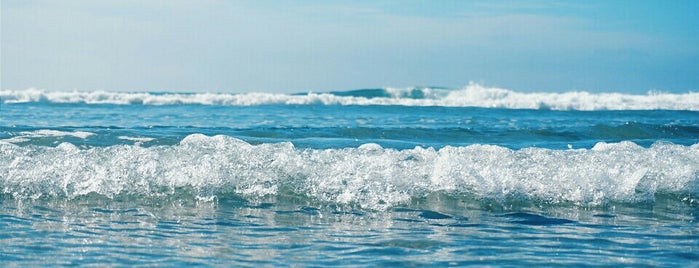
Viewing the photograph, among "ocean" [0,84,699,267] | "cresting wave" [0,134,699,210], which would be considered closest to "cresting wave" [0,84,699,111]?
"ocean" [0,84,699,267]

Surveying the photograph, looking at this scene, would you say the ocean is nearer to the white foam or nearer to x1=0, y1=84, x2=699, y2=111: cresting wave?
the white foam

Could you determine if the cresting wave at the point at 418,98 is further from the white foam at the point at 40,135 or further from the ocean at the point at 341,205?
the ocean at the point at 341,205

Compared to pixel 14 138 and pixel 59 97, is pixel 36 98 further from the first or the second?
pixel 14 138

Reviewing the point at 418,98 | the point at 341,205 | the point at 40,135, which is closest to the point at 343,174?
the point at 341,205

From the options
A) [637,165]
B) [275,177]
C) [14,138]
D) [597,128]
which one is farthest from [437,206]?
[597,128]

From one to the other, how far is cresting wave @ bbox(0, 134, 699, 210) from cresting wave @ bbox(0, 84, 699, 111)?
15838 millimetres

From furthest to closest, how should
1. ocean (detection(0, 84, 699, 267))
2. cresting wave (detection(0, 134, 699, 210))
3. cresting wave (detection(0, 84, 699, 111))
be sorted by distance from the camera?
1. cresting wave (detection(0, 84, 699, 111))
2. cresting wave (detection(0, 134, 699, 210))
3. ocean (detection(0, 84, 699, 267))

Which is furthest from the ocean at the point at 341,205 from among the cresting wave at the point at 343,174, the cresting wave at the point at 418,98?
the cresting wave at the point at 418,98

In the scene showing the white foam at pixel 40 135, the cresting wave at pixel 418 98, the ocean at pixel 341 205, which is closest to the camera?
the ocean at pixel 341 205

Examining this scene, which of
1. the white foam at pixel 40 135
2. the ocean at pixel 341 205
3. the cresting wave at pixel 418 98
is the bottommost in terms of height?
the ocean at pixel 341 205

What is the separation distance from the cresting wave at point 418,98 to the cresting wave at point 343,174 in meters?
15.8

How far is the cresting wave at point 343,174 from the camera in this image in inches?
226

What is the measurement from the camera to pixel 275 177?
19.7ft

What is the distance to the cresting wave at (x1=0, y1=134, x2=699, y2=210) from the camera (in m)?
5.75
